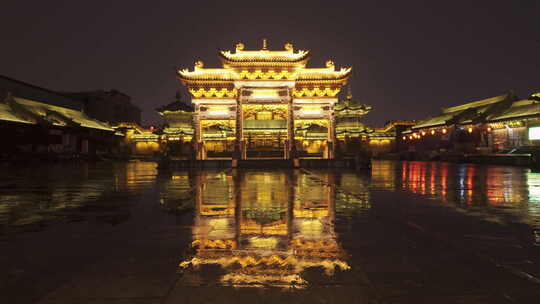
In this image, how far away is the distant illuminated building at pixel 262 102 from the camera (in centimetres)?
3241

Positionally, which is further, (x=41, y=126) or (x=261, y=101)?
(x=41, y=126)

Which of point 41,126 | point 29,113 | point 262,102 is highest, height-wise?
point 262,102

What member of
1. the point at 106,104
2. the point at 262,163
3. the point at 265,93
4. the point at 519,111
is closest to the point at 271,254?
the point at 262,163

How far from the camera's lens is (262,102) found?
33.3m

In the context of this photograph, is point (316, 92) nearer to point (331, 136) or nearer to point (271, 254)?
point (331, 136)

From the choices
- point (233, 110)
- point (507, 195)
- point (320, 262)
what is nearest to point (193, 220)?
point (320, 262)

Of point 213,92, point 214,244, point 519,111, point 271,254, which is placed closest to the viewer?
point 271,254

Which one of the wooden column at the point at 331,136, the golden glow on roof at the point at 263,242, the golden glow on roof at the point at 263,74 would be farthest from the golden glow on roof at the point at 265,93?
the golden glow on roof at the point at 263,242

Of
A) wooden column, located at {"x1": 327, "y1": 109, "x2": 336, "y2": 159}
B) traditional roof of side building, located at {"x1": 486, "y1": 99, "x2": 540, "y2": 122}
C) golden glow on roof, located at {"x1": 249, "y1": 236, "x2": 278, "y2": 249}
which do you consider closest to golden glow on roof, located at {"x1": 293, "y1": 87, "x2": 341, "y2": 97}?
wooden column, located at {"x1": 327, "y1": 109, "x2": 336, "y2": 159}

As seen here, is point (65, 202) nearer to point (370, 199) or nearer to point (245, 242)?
point (245, 242)

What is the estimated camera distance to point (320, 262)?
12.7ft

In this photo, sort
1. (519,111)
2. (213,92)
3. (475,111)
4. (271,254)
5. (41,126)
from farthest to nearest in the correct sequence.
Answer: (475,111)
(213,92)
(519,111)
(41,126)
(271,254)

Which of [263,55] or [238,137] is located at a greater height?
[263,55]

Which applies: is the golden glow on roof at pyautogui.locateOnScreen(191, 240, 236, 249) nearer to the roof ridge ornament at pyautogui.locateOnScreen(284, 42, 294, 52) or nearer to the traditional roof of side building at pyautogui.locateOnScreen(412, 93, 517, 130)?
the roof ridge ornament at pyautogui.locateOnScreen(284, 42, 294, 52)
